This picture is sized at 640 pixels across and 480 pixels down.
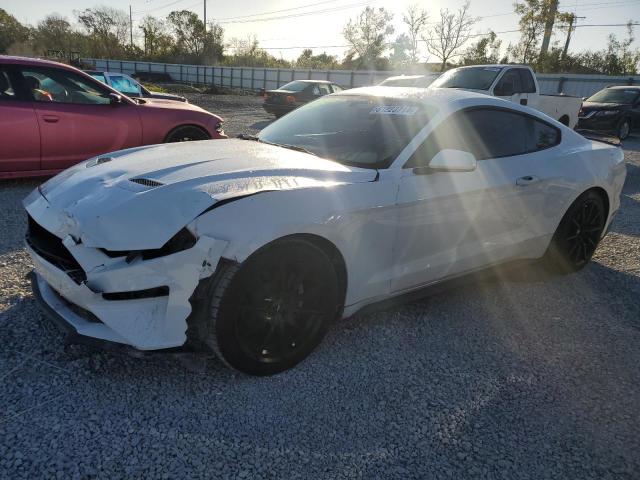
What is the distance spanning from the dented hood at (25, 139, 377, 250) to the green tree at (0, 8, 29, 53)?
2507 inches

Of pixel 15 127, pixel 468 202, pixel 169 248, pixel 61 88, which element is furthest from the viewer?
pixel 61 88

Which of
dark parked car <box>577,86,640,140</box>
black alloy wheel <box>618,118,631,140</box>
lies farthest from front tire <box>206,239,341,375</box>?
black alloy wheel <box>618,118,631,140</box>

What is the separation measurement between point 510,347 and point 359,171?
1456mm

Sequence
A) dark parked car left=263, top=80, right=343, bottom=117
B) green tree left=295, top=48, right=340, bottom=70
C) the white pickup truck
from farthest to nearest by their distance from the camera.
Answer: green tree left=295, top=48, right=340, bottom=70 < dark parked car left=263, top=80, right=343, bottom=117 < the white pickup truck

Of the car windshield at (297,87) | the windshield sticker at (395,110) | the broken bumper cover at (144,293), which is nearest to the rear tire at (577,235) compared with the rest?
the windshield sticker at (395,110)

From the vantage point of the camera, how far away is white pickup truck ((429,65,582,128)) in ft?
32.7

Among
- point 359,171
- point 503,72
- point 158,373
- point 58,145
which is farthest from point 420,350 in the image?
point 503,72

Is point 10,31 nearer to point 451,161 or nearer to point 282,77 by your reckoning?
point 282,77

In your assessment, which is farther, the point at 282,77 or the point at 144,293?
the point at 282,77

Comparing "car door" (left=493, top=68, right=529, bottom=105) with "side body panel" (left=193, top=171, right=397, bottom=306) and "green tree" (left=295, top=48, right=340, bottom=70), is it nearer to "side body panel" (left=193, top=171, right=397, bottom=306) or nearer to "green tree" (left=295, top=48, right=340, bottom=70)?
"side body panel" (left=193, top=171, right=397, bottom=306)

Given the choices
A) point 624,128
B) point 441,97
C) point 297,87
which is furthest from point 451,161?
point 624,128

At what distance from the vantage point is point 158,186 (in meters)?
2.41

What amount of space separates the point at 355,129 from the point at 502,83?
311 inches

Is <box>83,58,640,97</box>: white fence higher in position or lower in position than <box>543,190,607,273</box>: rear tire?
higher
